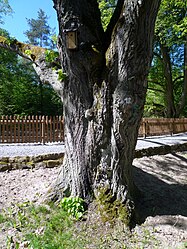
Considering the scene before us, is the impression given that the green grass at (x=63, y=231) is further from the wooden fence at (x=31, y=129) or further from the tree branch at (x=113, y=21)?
the wooden fence at (x=31, y=129)

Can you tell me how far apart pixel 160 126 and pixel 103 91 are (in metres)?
10.8

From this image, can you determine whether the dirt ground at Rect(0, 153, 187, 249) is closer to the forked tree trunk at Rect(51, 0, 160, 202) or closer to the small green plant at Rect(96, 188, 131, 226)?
the small green plant at Rect(96, 188, 131, 226)

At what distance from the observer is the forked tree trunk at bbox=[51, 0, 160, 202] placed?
2918mm

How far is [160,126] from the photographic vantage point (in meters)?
13.2

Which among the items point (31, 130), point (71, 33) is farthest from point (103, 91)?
point (31, 130)

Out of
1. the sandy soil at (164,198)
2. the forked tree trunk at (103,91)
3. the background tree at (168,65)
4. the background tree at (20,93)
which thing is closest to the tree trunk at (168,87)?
the background tree at (168,65)

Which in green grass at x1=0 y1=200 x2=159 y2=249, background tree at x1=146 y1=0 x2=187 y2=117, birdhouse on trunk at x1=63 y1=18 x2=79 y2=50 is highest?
background tree at x1=146 y1=0 x2=187 y2=117

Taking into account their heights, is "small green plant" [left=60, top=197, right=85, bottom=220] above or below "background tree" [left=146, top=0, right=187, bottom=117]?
below

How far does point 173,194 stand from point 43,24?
35.2 m

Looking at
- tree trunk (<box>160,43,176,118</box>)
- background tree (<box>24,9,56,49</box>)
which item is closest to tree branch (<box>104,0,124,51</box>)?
tree trunk (<box>160,43,176,118</box>)

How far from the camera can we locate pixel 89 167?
3334 mm

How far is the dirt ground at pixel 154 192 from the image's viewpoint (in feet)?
10.0

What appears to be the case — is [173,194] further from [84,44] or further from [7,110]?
[7,110]

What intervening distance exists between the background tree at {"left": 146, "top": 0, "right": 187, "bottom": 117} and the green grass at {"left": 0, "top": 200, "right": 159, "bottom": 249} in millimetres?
13808
